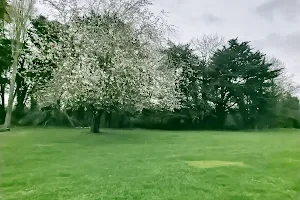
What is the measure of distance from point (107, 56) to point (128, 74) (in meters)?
1.42

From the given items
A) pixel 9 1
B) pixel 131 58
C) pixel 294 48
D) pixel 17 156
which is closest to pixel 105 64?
pixel 131 58

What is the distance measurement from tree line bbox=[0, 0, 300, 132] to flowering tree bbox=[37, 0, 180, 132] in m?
0.05

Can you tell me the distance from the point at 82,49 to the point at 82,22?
1.72 m

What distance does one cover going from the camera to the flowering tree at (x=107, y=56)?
15.0m

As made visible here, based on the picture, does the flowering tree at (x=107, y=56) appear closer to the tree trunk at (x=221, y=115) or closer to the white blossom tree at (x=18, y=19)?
the white blossom tree at (x=18, y=19)

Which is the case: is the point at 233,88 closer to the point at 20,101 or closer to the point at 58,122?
the point at 58,122

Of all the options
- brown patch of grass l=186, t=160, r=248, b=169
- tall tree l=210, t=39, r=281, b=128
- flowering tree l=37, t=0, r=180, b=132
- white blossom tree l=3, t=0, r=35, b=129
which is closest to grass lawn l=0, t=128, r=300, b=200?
brown patch of grass l=186, t=160, r=248, b=169

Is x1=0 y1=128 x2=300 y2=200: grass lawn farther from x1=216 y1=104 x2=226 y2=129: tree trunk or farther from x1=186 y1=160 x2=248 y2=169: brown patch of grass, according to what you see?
x1=216 y1=104 x2=226 y2=129: tree trunk

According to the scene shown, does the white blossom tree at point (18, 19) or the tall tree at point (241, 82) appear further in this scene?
the tall tree at point (241, 82)

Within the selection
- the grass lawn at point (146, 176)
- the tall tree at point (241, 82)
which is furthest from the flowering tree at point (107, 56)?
the tall tree at point (241, 82)

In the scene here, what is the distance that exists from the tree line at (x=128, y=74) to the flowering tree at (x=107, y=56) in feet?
0.17

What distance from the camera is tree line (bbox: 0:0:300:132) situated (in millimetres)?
15297

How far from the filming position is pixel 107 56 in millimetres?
15430

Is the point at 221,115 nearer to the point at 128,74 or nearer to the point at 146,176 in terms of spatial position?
the point at 128,74
